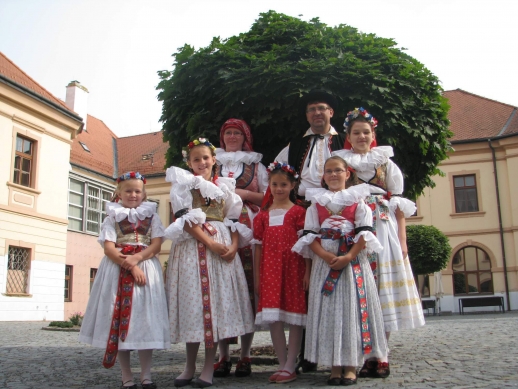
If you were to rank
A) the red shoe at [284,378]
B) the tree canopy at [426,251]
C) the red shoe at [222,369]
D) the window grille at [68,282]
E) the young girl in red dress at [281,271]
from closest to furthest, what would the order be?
the red shoe at [284,378] → the young girl in red dress at [281,271] → the red shoe at [222,369] → the tree canopy at [426,251] → the window grille at [68,282]

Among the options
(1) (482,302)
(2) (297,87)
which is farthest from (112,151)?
(2) (297,87)

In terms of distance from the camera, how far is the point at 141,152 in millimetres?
34188

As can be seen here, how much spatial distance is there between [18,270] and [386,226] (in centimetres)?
1798

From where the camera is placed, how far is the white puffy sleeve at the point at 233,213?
4789mm

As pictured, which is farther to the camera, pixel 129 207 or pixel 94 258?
pixel 94 258

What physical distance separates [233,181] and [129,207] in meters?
0.92

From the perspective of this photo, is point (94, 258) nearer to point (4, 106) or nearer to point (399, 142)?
point (4, 106)

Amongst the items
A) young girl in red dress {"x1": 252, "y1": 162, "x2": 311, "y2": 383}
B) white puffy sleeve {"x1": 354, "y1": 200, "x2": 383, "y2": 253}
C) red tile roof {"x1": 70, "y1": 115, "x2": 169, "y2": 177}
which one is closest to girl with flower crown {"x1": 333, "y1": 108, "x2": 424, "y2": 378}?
white puffy sleeve {"x1": 354, "y1": 200, "x2": 383, "y2": 253}

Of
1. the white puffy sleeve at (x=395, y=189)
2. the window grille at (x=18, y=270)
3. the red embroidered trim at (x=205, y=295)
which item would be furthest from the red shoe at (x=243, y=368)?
the window grille at (x=18, y=270)

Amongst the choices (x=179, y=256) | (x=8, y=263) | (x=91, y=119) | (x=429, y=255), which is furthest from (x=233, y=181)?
(x=91, y=119)

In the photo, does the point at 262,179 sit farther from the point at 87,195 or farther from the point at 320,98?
the point at 87,195

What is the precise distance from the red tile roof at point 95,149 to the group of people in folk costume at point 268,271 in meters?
22.7

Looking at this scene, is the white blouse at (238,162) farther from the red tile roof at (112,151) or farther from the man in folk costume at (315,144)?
the red tile roof at (112,151)

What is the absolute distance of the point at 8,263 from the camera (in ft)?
63.4
